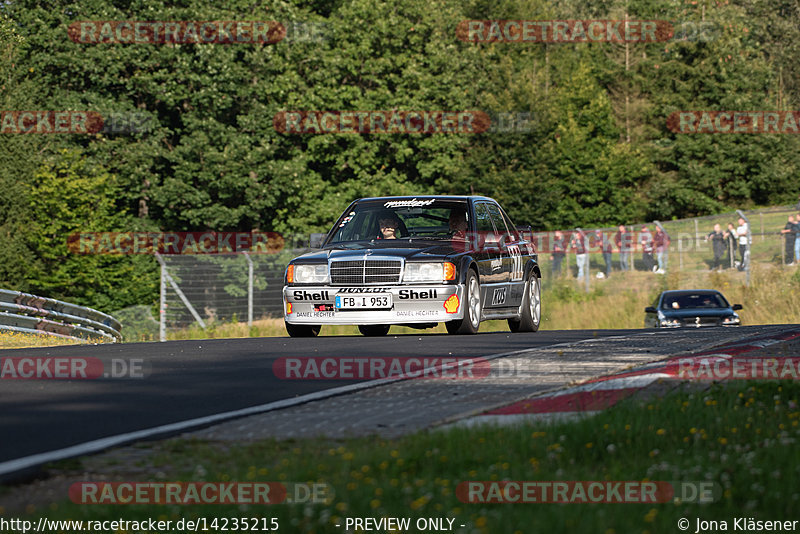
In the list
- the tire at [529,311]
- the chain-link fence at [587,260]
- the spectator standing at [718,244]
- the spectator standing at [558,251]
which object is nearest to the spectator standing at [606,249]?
the chain-link fence at [587,260]

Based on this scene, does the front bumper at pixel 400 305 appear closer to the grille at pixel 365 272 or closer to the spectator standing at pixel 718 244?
the grille at pixel 365 272

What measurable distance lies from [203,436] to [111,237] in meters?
40.8

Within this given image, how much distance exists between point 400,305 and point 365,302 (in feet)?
1.42

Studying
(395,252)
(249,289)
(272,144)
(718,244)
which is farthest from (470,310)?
(272,144)

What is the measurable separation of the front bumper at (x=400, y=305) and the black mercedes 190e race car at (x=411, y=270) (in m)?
0.01

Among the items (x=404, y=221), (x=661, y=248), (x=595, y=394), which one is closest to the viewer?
(x=595, y=394)

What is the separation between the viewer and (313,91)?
49938 mm

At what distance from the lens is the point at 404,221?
1642 centimetres

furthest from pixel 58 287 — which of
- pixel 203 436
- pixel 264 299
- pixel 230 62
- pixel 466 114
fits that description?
pixel 203 436

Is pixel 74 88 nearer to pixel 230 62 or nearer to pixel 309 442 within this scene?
pixel 230 62

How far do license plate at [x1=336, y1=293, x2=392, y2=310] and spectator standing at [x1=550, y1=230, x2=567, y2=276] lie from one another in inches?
890

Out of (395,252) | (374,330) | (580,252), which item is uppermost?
(395,252)

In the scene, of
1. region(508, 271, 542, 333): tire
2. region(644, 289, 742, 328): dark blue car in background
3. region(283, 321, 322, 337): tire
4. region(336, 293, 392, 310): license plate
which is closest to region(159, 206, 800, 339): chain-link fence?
region(644, 289, 742, 328): dark blue car in background

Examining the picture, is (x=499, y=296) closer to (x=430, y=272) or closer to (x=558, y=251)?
(x=430, y=272)
